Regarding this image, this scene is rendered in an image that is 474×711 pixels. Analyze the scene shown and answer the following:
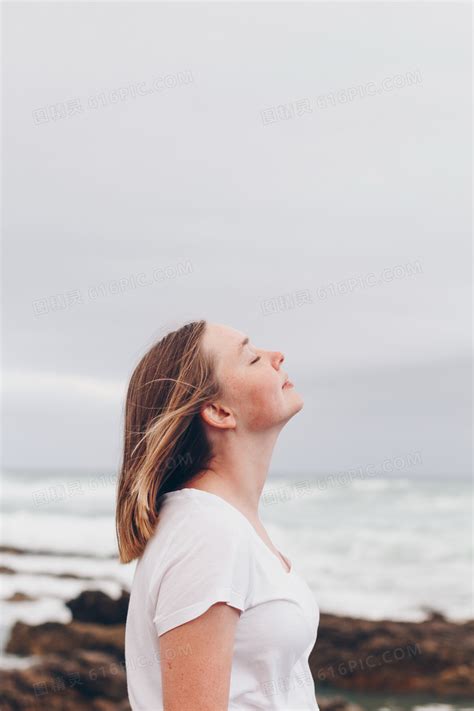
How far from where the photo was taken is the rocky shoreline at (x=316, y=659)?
30.6ft

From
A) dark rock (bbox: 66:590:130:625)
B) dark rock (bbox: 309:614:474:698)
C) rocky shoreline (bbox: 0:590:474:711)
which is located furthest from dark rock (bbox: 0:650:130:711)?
dark rock (bbox: 309:614:474:698)

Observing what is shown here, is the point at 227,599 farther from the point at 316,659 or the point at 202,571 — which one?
the point at 316,659

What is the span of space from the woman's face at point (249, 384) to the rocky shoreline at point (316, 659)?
22.9 ft

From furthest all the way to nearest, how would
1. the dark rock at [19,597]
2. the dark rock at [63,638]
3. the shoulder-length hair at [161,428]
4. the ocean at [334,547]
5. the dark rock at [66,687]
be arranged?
the ocean at [334,547] → the dark rock at [19,597] → the dark rock at [63,638] → the dark rock at [66,687] → the shoulder-length hair at [161,428]

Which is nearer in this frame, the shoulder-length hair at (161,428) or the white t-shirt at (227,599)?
the white t-shirt at (227,599)

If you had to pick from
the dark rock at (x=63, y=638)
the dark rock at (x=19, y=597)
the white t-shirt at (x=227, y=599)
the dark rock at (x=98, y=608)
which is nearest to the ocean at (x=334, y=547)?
the dark rock at (x=19, y=597)

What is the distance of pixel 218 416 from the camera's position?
241cm

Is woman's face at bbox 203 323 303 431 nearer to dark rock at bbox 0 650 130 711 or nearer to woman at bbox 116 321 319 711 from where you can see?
woman at bbox 116 321 319 711

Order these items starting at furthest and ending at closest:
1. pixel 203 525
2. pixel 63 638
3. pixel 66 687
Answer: pixel 63 638 < pixel 66 687 < pixel 203 525

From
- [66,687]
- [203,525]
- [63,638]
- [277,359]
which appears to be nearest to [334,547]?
[63,638]

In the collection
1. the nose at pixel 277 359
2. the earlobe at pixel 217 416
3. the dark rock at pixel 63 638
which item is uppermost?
the nose at pixel 277 359

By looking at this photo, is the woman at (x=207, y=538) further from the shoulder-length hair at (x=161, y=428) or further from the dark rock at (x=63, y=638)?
the dark rock at (x=63, y=638)

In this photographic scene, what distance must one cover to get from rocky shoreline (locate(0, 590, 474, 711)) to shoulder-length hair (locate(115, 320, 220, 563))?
6962 mm

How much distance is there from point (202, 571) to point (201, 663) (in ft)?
0.64
